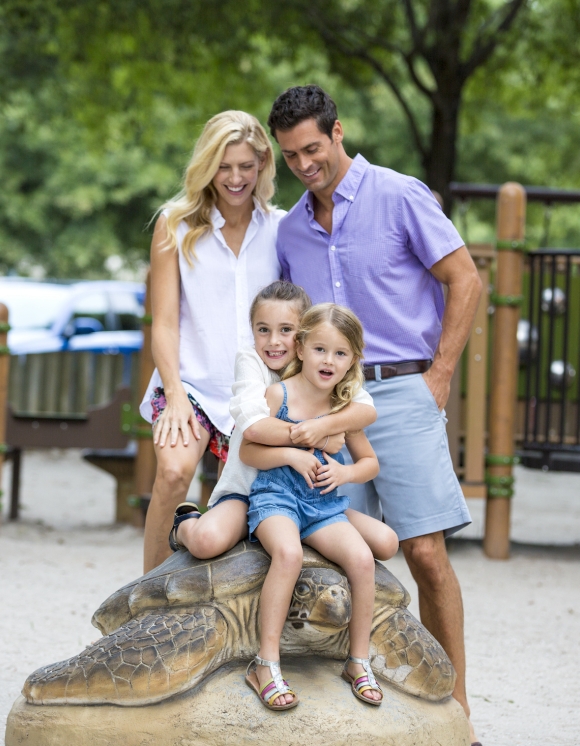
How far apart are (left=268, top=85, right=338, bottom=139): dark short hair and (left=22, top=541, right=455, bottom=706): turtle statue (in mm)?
1473

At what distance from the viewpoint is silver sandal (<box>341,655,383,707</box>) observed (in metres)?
2.83

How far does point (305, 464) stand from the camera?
2959mm

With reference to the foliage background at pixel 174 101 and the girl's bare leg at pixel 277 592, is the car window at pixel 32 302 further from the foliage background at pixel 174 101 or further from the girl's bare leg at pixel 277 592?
the girl's bare leg at pixel 277 592

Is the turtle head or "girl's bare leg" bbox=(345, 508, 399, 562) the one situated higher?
"girl's bare leg" bbox=(345, 508, 399, 562)

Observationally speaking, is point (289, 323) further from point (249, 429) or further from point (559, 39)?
point (559, 39)

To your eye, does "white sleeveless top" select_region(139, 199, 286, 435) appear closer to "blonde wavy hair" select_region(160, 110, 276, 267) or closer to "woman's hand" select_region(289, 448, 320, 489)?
"blonde wavy hair" select_region(160, 110, 276, 267)

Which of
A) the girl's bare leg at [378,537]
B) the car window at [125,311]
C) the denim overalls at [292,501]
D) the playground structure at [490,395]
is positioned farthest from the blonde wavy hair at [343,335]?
the car window at [125,311]

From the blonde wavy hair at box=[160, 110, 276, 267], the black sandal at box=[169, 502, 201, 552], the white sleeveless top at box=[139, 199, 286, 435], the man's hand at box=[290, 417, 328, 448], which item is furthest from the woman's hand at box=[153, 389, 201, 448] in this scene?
the man's hand at box=[290, 417, 328, 448]

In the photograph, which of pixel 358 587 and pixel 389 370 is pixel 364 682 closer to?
pixel 358 587

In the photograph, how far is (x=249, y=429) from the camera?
118 inches

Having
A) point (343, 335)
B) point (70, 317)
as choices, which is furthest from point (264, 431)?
point (70, 317)

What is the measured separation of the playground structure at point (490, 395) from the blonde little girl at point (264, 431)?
402 centimetres

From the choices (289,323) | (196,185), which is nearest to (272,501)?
(289,323)

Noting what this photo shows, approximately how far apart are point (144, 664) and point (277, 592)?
44cm
